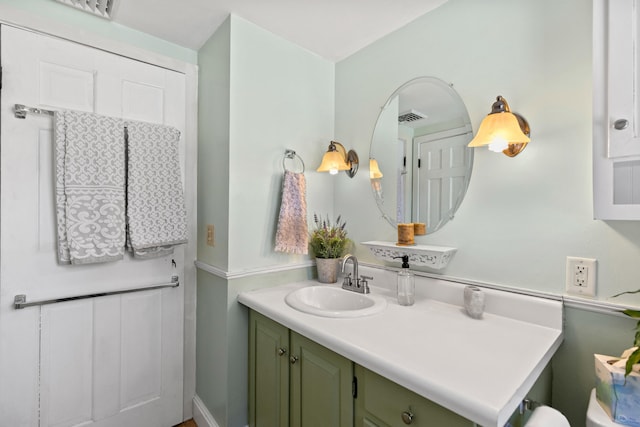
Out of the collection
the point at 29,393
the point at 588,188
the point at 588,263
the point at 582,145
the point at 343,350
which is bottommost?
the point at 29,393

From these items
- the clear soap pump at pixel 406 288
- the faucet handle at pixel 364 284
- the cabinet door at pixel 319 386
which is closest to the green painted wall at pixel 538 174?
the clear soap pump at pixel 406 288

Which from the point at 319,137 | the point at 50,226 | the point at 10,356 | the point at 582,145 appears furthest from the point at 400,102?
the point at 10,356

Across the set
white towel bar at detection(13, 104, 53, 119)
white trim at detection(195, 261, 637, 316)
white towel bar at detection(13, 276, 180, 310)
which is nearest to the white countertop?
white trim at detection(195, 261, 637, 316)

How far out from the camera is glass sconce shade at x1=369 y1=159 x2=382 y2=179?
183 centimetres

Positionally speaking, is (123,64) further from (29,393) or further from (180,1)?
(29,393)

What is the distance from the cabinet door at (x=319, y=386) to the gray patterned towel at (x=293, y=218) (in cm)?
58

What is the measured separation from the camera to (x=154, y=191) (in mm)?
1686

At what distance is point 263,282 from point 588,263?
1.44 m

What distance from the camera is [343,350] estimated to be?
102cm

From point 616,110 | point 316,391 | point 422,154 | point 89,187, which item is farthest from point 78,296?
point 616,110

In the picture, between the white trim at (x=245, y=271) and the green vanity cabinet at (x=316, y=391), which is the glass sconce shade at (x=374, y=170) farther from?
the green vanity cabinet at (x=316, y=391)

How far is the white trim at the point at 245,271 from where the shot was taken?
159cm

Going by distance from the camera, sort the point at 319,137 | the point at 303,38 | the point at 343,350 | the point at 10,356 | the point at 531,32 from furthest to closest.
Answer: the point at 319,137
the point at 303,38
the point at 10,356
the point at 531,32
the point at 343,350

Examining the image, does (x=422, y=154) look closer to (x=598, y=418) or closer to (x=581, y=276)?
(x=581, y=276)
